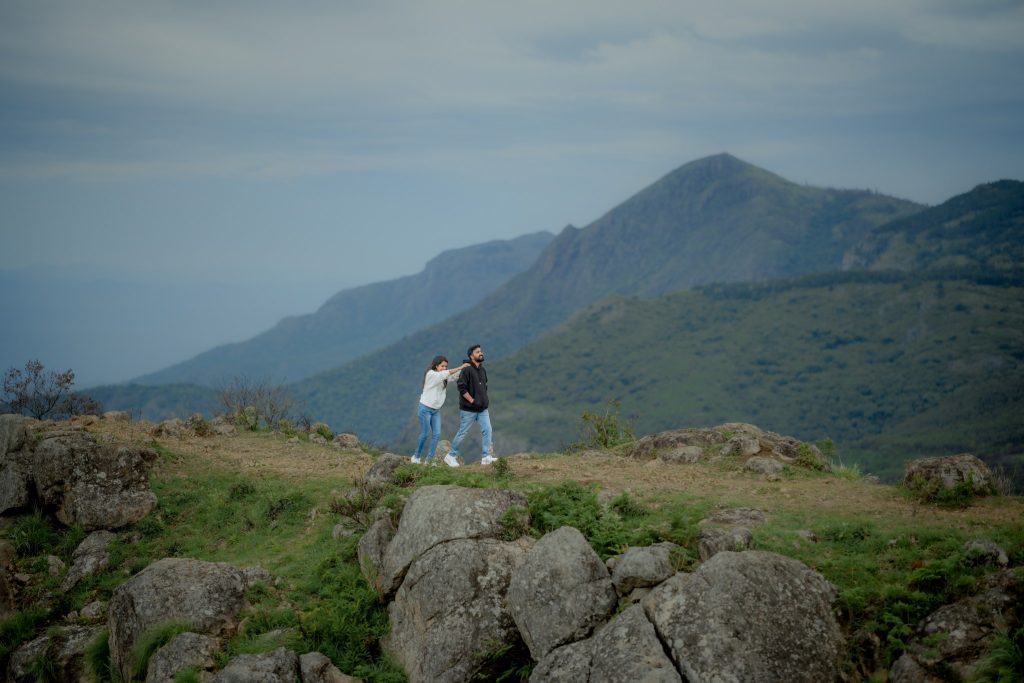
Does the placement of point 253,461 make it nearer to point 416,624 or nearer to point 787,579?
point 416,624

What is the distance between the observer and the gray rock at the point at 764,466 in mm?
18578

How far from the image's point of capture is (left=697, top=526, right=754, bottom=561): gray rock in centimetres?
1346

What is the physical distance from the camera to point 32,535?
19891mm

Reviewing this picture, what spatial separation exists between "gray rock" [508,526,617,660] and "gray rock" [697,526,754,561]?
5.88ft

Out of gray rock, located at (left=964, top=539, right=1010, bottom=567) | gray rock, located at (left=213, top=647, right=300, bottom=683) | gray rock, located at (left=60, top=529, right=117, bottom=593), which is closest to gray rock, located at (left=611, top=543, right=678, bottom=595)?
gray rock, located at (left=964, top=539, right=1010, bottom=567)

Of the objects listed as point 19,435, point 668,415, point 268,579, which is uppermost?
point 19,435

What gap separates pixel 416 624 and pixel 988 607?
→ 9.43 m

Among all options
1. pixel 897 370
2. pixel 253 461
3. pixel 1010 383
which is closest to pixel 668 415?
pixel 897 370

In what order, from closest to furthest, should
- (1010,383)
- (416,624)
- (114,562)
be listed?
(416,624) < (114,562) < (1010,383)

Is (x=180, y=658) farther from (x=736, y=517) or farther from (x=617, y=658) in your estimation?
(x=736, y=517)

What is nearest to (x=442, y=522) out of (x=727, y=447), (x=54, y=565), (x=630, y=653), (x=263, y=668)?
(x=263, y=668)

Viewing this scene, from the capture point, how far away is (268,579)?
17016 millimetres

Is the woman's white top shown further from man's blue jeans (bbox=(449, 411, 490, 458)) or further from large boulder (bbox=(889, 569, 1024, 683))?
large boulder (bbox=(889, 569, 1024, 683))

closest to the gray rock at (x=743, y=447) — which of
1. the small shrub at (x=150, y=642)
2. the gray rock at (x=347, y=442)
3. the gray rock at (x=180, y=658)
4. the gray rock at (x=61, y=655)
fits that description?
the gray rock at (x=347, y=442)
